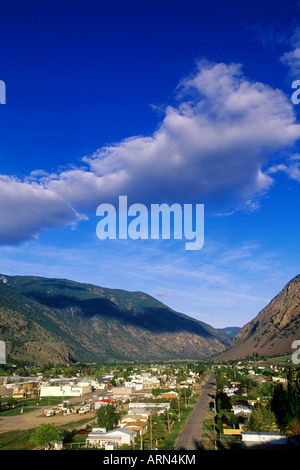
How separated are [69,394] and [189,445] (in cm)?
7105

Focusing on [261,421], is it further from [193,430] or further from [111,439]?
[111,439]

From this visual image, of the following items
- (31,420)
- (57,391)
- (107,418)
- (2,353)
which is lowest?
(57,391)

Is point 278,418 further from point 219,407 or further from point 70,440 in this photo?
point 70,440

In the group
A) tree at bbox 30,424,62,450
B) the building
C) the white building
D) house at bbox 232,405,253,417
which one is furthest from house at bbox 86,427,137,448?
the building

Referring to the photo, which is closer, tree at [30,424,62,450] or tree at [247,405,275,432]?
tree at [30,424,62,450]

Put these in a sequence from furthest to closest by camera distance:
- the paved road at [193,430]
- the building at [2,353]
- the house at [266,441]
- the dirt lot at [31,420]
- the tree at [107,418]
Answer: the building at [2,353] → the dirt lot at [31,420] → the tree at [107,418] → the paved road at [193,430] → the house at [266,441]

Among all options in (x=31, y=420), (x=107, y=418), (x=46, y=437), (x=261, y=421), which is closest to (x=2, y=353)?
(x=31, y=420)

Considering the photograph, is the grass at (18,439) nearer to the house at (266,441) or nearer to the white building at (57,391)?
the house at (266,441)

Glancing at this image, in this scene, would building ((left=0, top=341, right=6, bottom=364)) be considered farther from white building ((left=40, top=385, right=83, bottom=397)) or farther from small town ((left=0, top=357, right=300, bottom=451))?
small town ((left=0, top=357, right=300, bottom=451))

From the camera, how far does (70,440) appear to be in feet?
148

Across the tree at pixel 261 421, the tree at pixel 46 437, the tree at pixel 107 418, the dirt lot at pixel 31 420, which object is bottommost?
the dirt lot at pixel 31 420

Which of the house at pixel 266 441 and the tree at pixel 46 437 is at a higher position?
the house at pixel 266 441

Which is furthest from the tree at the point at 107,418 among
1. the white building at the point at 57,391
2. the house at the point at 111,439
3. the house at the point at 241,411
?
the white building at the point at 57,391

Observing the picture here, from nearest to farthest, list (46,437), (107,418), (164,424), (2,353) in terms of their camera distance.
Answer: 1. (46,437)
2. (107,418)
3. (164,424)
4. (2,353)
